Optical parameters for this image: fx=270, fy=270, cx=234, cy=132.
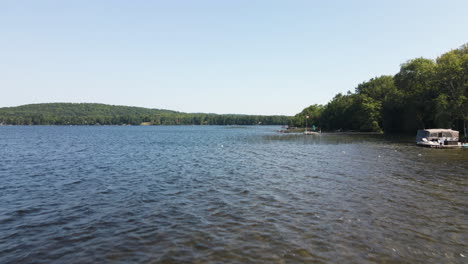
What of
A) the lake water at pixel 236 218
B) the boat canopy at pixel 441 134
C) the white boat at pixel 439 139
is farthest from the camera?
the boat canopy at pixel 441 134

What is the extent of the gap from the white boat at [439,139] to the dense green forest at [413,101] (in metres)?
10.4

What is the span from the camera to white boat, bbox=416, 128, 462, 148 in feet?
179

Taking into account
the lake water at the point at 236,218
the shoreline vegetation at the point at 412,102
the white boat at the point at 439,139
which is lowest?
the lake water at the point at 236,218

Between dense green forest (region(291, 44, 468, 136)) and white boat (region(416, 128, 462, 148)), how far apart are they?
409 inches

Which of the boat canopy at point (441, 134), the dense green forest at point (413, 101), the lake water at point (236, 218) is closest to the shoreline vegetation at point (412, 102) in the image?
the dense green forest at point (413, 101)

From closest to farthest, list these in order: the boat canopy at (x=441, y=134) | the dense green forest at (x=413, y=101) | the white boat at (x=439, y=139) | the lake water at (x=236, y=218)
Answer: the lake water at (x=236, y=218) → the white boat at (x=439, y=139) → the boat canopy at (x=441, y=134) → the dense green forest at (x=413, y=101)

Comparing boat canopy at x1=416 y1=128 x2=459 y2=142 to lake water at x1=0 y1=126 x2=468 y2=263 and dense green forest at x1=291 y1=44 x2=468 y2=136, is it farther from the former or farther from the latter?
lake water at x1=0 y1=126 x2=468 y2=263

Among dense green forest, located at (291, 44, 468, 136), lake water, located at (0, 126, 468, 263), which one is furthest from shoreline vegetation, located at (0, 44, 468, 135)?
lake water, located at (0, 126, 468, 263)

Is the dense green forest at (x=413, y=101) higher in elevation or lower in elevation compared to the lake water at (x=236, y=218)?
A: higher

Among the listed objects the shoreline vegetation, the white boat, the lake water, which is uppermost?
the shoreline vegetation

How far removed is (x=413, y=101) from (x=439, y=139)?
117 feet

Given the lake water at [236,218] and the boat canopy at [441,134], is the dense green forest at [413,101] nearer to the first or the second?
the boat canopy at [441,134]

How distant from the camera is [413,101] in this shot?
287ft

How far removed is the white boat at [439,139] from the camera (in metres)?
54.5
